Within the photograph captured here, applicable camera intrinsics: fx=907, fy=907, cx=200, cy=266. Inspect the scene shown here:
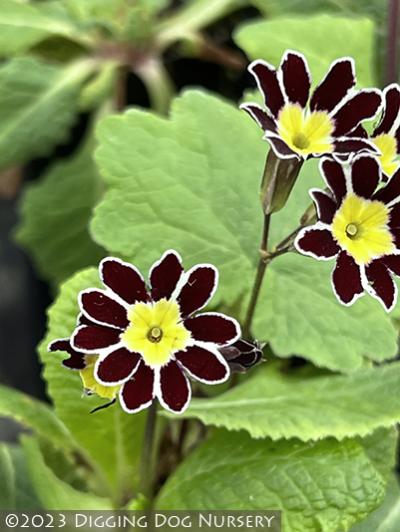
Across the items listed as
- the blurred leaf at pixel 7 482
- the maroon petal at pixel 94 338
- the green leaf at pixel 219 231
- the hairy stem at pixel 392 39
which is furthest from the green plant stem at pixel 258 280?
the hairy stem at pixel 392 39

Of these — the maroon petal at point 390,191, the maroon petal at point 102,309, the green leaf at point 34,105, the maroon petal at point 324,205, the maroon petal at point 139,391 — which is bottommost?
the green leaf at point 34,105

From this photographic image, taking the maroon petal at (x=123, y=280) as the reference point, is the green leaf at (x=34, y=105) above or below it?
below

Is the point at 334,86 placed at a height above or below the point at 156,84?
above

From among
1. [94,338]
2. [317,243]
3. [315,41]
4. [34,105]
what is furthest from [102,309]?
[34,105]

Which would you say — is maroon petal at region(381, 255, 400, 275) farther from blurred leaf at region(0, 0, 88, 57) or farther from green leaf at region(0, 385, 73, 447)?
blurred leaf at region(0, 0, 88, 57)

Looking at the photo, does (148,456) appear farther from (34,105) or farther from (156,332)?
(34,105)

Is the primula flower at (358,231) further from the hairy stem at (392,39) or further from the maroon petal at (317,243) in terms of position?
the hairy stem at (392,39)

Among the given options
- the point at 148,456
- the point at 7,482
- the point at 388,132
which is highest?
the point at 388,132

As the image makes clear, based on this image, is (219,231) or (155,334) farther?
(219,231)
